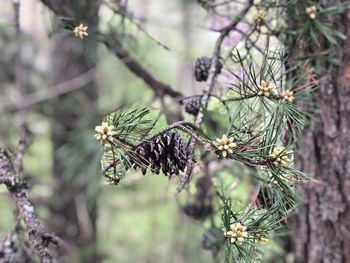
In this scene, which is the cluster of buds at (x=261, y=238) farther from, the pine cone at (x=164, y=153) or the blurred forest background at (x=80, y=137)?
the blurred forest background at (x=80, y=137)

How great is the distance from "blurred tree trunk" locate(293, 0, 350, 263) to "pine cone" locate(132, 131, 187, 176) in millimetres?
547

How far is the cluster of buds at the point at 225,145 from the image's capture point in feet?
2.27

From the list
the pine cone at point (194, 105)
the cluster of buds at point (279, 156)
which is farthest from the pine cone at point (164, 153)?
the pine cone at point (194, 105)

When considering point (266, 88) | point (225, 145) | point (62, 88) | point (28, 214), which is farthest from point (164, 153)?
point (62, 88)

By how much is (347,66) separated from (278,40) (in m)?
0.17

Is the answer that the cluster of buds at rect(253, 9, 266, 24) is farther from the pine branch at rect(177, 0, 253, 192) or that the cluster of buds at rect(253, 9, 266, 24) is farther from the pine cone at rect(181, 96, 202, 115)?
the pine cone at rect(181, 96, 202, 115)

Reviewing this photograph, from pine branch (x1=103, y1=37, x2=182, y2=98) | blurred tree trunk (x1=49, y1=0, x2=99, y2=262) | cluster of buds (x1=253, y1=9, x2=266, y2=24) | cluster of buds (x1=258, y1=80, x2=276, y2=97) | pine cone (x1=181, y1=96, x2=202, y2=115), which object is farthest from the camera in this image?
blurred tree trunk (x1=49, y1=0, x2=99, y2=262)

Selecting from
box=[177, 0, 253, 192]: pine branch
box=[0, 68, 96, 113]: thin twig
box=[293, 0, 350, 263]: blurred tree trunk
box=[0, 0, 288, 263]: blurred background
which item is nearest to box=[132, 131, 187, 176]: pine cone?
box=[177, 0, 253, 192]: pine branch

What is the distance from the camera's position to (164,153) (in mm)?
713

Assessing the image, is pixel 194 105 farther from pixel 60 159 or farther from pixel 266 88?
pixel 60 159

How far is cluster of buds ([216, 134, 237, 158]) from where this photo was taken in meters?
0.69

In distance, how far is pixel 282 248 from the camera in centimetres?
152

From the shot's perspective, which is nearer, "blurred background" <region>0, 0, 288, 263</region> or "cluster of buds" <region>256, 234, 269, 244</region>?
"cluster of buds" <region>256, 234, 269, 244</region>

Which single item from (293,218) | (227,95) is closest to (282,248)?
(293,218)
